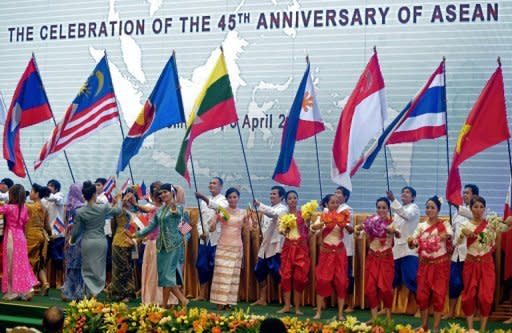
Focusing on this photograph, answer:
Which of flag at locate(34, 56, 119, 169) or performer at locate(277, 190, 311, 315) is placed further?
flag at locate(34, 56, 119, 169)

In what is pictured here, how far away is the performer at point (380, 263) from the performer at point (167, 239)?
6.09ft

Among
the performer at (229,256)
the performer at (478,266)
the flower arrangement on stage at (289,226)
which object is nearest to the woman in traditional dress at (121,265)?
the performer at (229,256)

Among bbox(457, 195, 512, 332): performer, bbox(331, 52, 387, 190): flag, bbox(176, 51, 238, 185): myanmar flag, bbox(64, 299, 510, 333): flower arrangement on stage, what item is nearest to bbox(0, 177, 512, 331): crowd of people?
bbox(457, 195, 512, 332): performer

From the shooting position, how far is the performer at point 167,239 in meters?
10.4

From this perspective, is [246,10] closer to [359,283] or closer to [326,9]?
[326,9]

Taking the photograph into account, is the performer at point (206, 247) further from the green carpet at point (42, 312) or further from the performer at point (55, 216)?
the performer at point (55, 216)

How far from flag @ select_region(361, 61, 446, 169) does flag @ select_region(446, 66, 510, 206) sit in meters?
0.57

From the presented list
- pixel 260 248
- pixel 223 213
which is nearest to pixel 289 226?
pixel 223 213

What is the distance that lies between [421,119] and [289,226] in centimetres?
175

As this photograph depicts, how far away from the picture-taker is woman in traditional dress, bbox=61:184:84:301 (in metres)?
11.2

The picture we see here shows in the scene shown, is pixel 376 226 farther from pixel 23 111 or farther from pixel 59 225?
pixel 23 111

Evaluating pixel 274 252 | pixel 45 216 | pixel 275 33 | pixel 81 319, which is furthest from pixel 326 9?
pixel 81 319

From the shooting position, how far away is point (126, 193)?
11617 millimetres

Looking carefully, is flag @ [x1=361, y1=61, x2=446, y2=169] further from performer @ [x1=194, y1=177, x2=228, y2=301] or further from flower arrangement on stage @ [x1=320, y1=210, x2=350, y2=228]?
performer @ [x1=194, y1=177, x2=228, y2=301]
